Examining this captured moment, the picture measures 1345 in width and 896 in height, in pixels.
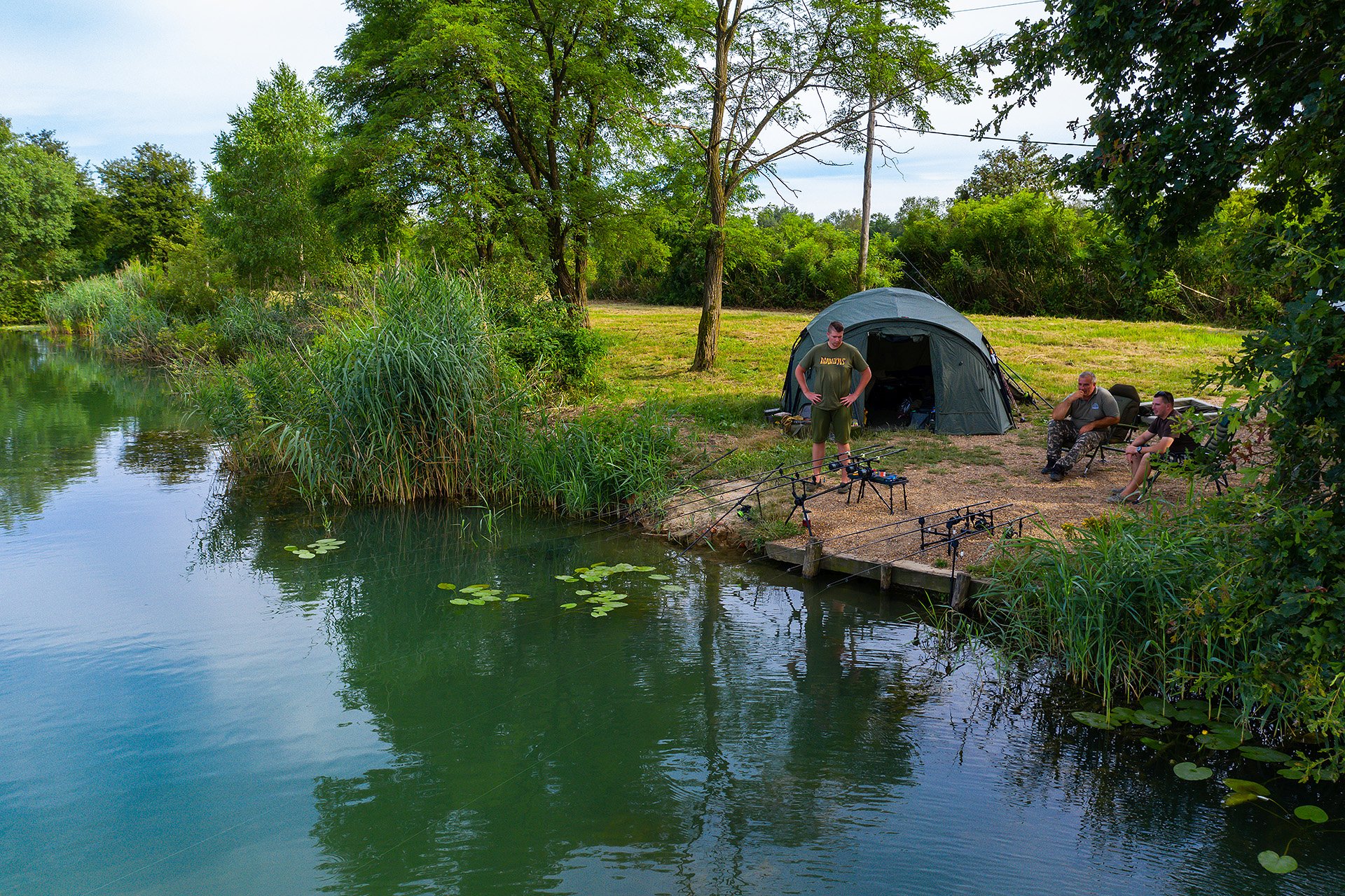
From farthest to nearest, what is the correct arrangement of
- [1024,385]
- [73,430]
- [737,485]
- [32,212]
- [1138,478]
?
[32,212] < [73,430] < [1024,385] < [737,485] < [1138,478]

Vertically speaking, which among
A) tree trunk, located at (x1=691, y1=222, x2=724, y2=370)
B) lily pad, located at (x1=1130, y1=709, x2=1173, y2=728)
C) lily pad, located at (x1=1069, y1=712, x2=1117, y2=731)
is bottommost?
lily pad, located at (x1=1069, y1=712, x2=1117, y2=731)

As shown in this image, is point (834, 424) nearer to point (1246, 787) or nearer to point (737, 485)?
point (737, 485)

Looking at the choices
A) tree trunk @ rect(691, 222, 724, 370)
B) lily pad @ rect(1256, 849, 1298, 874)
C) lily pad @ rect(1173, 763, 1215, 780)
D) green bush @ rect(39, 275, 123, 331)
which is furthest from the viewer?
green bush @ rect(39, 275, 123, 331)

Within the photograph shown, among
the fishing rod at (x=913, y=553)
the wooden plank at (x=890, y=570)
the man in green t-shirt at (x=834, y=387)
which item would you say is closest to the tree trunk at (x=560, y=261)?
the man in green t-shirt at (x=834, y=387)

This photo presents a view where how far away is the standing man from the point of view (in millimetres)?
9570

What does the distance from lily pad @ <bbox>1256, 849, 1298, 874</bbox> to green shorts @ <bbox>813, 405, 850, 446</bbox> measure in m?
5.84

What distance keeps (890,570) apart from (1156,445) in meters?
3.03

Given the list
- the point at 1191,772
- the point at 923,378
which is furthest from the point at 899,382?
the point at 1191,772

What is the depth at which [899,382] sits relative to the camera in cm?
1316

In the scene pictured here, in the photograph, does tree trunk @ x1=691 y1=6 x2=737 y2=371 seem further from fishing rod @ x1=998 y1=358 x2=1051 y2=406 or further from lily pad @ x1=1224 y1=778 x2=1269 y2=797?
lily pad @ x1=1224 y1=778 x2=1269 y2=797

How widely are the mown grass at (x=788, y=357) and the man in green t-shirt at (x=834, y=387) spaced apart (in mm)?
2959

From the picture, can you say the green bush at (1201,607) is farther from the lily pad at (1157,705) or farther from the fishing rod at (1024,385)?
the fishing rod at (1024,385)

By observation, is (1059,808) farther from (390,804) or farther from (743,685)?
(390,804)

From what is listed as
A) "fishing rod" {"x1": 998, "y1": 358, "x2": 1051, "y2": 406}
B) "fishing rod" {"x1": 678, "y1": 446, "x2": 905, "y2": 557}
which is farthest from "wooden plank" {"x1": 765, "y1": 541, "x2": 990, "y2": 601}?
"fishing rod" {"x1": 998, "y1": 358, "x2": 1051, "y2": 406}
